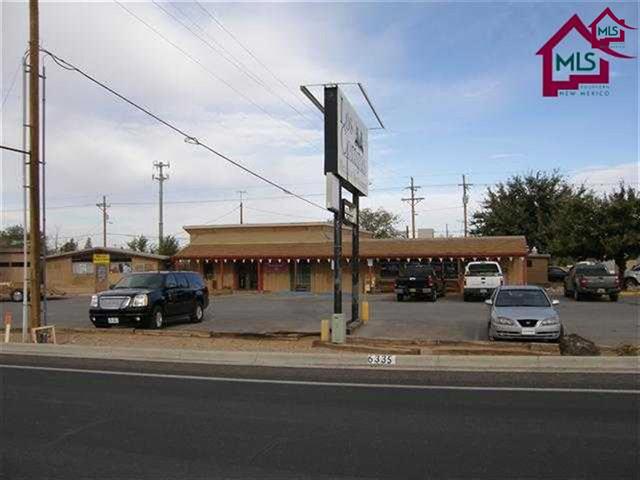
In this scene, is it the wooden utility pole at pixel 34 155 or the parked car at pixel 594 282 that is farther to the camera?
the parked car at pixel 594 282

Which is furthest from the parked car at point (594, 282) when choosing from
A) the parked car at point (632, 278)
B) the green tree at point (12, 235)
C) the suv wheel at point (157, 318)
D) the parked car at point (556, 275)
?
the green tree at point (12, 235)

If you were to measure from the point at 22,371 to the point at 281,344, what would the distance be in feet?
18.9

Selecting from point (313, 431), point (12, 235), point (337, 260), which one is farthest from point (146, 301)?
point (12, 235)

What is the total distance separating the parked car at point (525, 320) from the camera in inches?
544

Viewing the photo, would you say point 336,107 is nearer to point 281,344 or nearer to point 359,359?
point 281,344

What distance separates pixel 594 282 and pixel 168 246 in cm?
5237

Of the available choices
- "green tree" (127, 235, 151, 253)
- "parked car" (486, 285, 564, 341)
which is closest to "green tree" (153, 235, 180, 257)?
"green tree" (127, 235, 151, 253)

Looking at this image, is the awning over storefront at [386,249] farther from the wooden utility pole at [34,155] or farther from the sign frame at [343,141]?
the wooden utility pole at [34,155]

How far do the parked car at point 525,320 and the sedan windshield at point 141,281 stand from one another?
9.94m

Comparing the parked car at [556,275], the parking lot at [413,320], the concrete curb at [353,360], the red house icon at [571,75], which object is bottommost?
the parking lot at [413,320]

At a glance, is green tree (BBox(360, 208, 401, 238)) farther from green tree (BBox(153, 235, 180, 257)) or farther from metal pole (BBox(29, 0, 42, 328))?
metal pole (BBox(29, 0, 42, 328))

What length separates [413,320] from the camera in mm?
21578

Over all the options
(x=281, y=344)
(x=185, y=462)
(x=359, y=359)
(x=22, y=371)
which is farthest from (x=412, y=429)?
(x=281, y=344)

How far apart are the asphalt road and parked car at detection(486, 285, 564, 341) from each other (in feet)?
13.6
